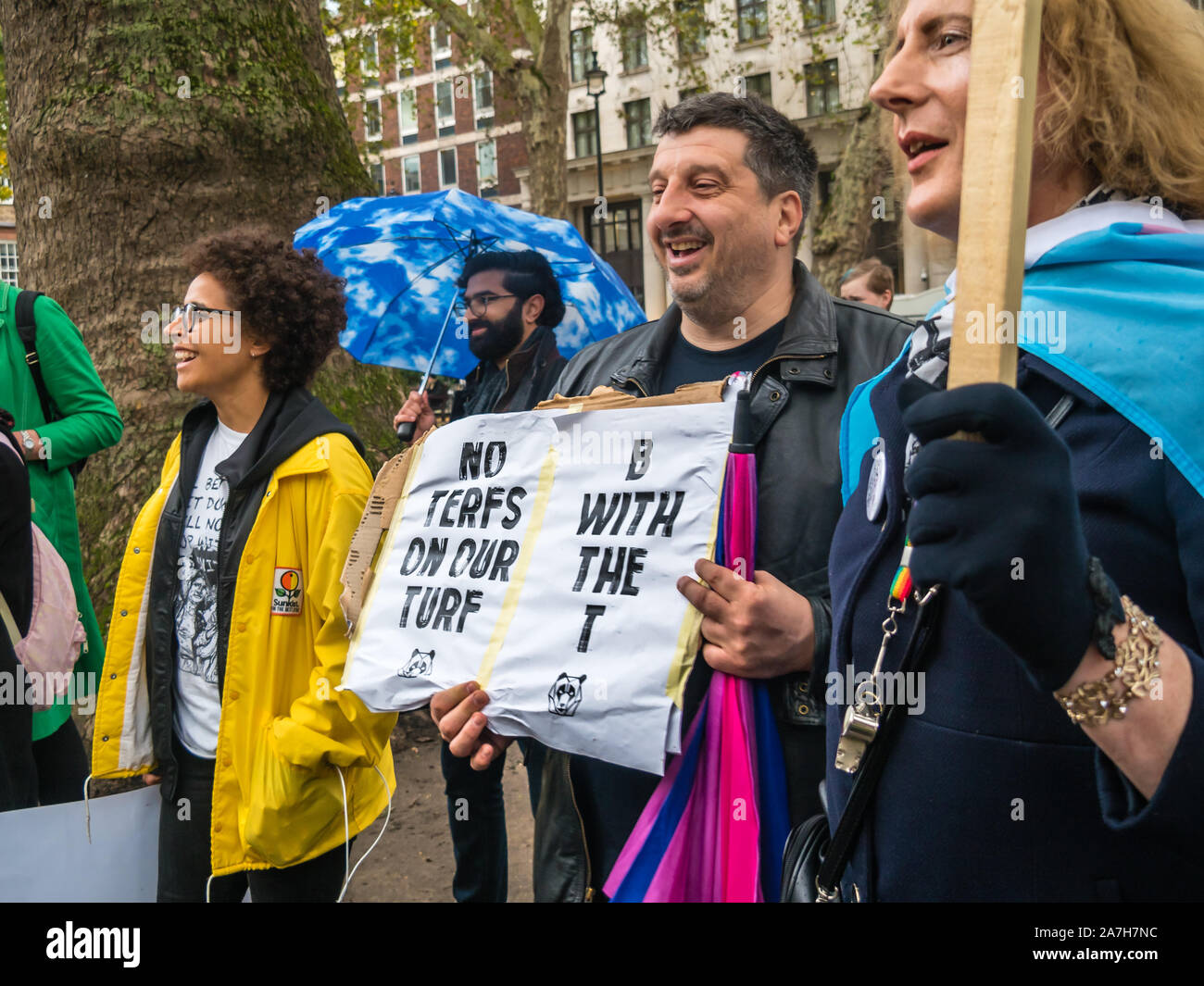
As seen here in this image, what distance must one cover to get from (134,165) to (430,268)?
2.07 meters

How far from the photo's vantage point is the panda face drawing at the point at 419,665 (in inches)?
85.9

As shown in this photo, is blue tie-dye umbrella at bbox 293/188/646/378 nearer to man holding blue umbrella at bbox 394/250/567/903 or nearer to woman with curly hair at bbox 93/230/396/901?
man holding blue umbrella at bbox 394/250/567/903

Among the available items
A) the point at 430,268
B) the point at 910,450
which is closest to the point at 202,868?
the point at 910,450

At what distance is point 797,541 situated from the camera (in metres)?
2.19

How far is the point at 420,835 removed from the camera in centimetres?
489

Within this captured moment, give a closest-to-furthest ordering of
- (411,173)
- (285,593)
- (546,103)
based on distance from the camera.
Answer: (285,593), (546,103), (411,173)

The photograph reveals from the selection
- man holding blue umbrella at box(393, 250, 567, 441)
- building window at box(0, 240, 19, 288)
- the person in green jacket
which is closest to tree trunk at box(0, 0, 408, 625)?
the person in green jacket

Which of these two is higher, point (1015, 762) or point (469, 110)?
point (469, 110)

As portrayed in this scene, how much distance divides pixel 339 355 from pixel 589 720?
15.5 ft

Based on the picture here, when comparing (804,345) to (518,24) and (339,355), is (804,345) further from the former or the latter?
(518,24)

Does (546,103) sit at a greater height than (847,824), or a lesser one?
greater

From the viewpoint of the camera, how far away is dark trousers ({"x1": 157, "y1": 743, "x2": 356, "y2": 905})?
2.76 m

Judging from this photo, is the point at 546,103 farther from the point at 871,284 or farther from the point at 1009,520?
the point at 1009,520

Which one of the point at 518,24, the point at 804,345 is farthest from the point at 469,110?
the point at 804,345
